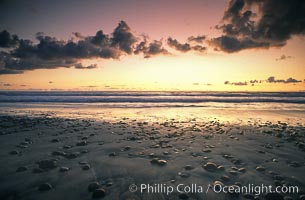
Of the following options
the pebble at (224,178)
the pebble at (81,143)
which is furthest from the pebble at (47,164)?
the pebble at (224,178)

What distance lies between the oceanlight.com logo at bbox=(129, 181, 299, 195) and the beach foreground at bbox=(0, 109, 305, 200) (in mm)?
16

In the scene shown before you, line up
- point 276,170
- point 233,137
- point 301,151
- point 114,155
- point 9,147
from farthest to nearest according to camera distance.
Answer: point 233,137 → point 9,147 → point 301,151 → point 114,155 → point 276,170

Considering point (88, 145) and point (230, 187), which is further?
point (88, 145)

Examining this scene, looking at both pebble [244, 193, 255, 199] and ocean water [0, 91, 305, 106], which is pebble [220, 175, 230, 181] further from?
ocean water [0, 91, 305, 106]

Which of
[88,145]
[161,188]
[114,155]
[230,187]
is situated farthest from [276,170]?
[88,145]

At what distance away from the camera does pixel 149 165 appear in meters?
4.45

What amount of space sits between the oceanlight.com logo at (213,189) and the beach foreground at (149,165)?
2cm

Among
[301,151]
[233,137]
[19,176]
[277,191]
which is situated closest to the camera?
[277,191]

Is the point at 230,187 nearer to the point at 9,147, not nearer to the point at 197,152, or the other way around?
the point at 197,152

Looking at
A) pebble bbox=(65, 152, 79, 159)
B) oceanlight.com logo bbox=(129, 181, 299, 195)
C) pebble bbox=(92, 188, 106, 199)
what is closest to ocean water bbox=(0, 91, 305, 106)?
pebble bbox=(65, 152, 79, 159)

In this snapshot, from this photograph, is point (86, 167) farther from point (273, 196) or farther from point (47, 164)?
point (273, 196)

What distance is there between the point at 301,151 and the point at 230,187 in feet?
10.8

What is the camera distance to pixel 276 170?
13.8ft

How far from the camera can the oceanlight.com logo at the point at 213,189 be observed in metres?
3.35
